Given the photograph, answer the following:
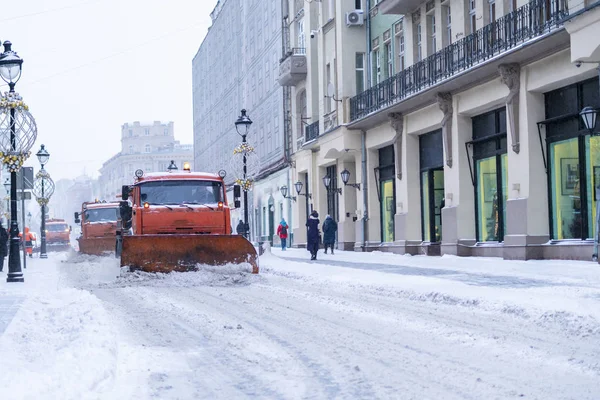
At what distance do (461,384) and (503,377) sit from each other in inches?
17.5

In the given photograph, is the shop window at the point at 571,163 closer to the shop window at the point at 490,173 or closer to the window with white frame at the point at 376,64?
the shop window at the point at 490,173

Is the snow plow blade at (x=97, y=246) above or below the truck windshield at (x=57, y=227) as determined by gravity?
below

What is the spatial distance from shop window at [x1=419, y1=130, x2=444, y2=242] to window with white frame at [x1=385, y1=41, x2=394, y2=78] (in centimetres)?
340

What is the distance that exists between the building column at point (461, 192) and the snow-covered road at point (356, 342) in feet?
36.9

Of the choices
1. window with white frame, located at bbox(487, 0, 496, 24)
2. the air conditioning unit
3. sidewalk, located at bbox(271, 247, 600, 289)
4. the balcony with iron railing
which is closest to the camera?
sidewalk, located at bbox(271, 247, 600, 289)

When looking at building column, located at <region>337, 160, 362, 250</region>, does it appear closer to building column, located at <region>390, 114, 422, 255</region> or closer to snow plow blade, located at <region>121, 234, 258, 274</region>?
building column, located at <region>390, 114, 422, 255</region>

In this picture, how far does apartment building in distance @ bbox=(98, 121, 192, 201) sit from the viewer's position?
157 m

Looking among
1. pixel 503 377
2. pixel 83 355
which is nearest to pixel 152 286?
pixel 83 355

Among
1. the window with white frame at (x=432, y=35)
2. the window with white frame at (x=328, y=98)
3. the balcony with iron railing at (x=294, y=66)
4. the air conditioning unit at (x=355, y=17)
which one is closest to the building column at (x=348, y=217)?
the window with white frame at (x=328, y=98)

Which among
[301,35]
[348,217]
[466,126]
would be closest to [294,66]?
[301,35]

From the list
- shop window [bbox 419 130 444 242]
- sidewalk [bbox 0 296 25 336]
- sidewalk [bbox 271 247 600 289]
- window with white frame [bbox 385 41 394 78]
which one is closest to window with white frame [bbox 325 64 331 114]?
window with white frame [bbox 385 41 394 78]

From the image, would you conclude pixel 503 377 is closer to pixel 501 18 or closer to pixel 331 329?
pixel 331 329

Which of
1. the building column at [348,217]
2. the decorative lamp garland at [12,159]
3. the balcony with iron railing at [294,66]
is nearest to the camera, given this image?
the decorative lamp garland at [12,159]

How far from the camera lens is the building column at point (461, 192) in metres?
28.2
